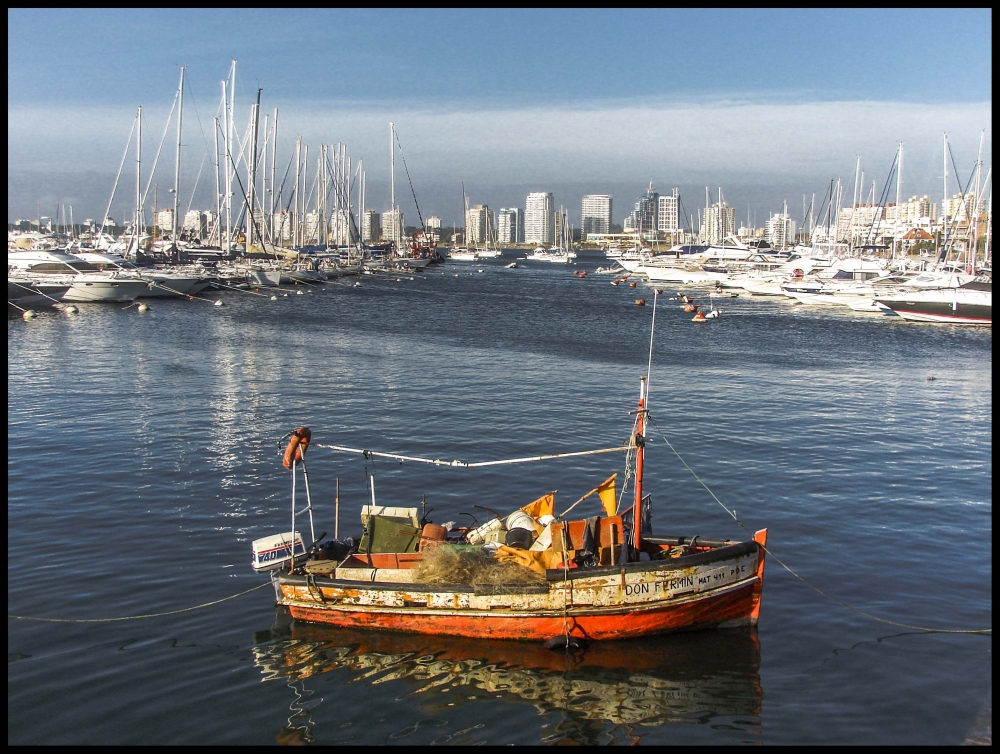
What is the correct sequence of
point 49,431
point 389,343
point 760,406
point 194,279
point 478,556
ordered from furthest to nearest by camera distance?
1. point 194,279
2. point 389,343
3. point 760,406
4. point 49,431
5. point 478,556

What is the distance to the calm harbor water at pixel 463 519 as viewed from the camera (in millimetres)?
12695

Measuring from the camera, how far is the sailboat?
1452 centimetres

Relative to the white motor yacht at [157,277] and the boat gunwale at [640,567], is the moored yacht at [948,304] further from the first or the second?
the boat gunwale at [640,567]

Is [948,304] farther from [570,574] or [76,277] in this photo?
[76,277]

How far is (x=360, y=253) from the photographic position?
135750 mm

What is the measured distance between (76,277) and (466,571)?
64.7 meters

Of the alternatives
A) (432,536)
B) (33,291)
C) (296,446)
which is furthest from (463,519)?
(33,291)

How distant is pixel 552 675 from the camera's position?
543 inches

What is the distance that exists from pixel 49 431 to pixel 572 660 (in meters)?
21.0

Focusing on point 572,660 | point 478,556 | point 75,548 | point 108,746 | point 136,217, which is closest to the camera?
point 108,746

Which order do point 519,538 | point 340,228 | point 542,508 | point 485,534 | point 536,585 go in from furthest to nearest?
point 340,228 < point 542,508 < point 485,534 < point 519,538 < point 536,585

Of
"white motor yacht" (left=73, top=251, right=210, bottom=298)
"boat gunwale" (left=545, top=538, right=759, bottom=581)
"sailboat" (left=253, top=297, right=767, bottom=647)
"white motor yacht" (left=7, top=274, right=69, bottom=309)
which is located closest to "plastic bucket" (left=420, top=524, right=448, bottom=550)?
"sailboat" (left=253, top=297, right=767, bottom=647)

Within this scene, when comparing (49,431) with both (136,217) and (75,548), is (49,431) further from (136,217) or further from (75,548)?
(136,217)

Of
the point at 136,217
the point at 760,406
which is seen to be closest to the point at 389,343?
the point at 760,406
